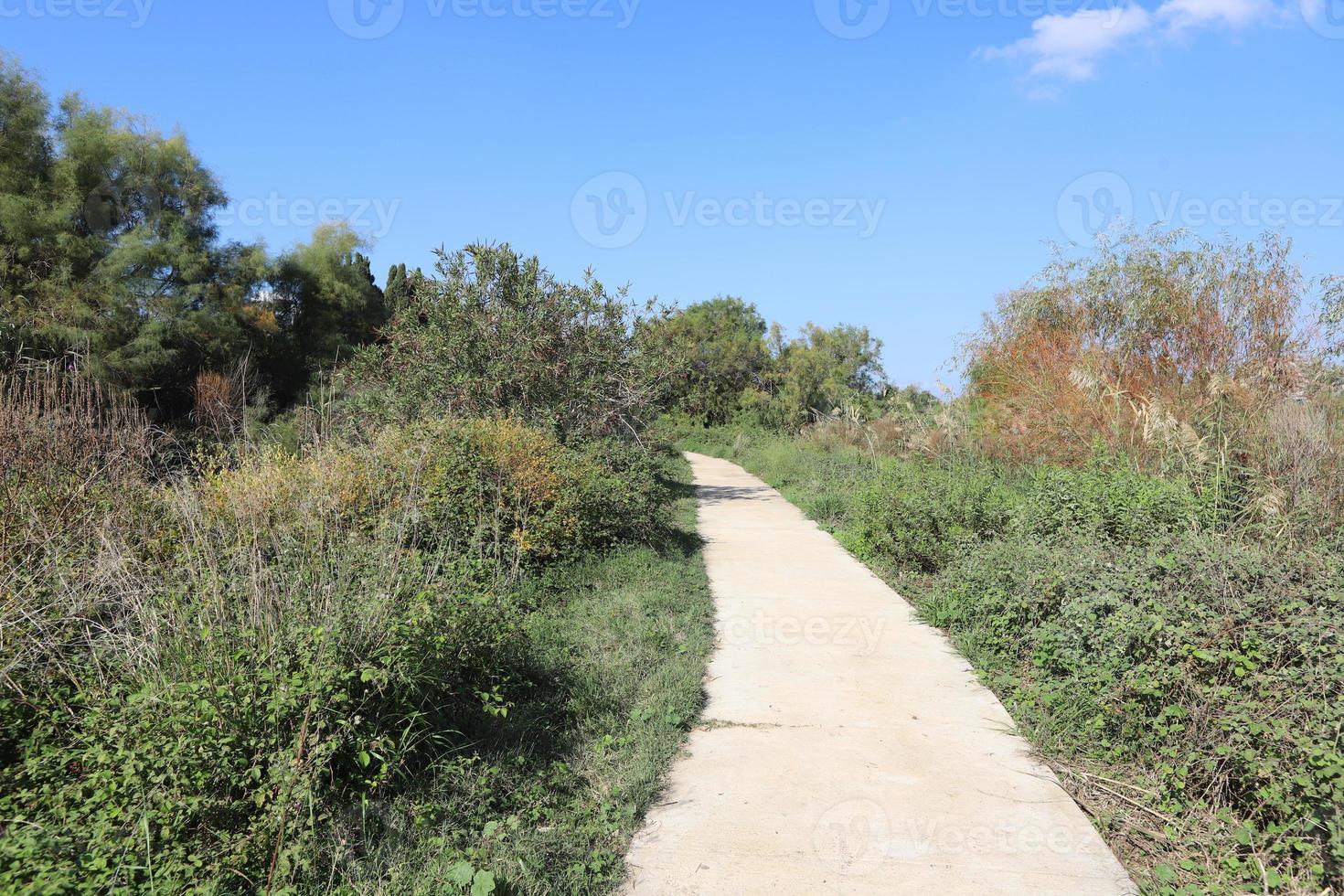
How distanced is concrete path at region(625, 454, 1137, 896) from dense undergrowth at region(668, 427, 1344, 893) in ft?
0.94

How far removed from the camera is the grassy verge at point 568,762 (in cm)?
320

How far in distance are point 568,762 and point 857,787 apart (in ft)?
4.92

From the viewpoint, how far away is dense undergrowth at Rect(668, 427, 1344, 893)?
3.29 meters

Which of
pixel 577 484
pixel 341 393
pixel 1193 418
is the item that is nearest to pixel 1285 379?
pixel 1193 418

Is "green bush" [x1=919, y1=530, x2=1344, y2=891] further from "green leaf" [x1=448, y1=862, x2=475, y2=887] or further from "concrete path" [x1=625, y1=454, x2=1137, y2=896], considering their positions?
"green leaf" [x1=448, y1=862, x2=475, y2=887]

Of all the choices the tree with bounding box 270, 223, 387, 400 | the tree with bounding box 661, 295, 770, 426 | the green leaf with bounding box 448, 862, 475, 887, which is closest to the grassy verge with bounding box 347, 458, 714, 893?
the green leaf with bounding box 448, 862, 475, 887

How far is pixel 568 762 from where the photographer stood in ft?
14.2

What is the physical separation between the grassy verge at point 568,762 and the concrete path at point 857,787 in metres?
0.19

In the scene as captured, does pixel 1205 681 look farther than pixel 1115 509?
No

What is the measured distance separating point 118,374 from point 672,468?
1316 cm

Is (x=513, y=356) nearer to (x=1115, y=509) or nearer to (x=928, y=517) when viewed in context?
(x=928, y=517)

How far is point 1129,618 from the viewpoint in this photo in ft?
14.9

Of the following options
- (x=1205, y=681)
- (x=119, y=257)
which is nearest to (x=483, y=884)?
(x=1205, y=681)

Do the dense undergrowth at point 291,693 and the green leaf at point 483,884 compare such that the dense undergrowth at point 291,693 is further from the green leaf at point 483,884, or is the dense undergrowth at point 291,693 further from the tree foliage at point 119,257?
the tree foliage at point 119,257
